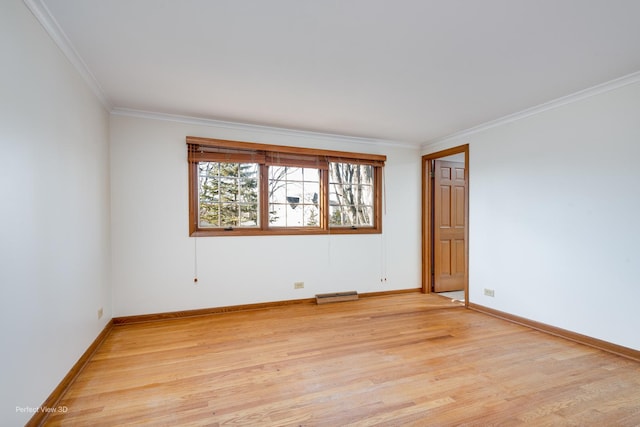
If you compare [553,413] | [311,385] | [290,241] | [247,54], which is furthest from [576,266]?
[247,54]

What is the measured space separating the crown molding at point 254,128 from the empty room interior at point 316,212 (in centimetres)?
2

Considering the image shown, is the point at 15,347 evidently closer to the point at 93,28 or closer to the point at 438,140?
the point at 93,28

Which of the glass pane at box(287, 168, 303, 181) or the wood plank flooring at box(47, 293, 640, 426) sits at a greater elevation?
the glass pane at box(287, 168, 303, 181)

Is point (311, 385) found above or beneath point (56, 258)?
beneath

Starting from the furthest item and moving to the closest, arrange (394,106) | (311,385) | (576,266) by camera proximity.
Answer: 1. (394,106)
2. (576,266)
3. (311,385)

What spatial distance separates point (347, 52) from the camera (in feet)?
7.38

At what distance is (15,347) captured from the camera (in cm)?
152

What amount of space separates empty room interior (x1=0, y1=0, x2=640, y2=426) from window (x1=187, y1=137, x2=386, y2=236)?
0.03 m

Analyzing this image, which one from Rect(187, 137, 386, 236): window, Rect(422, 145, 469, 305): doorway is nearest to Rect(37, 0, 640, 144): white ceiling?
Rect(187, 137, 386, 236): window

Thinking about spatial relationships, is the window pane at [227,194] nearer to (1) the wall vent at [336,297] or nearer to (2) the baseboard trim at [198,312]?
(2) the baseboard trim at [198,312]

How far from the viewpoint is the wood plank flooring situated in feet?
6.05

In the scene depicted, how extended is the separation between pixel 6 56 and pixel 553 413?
147 inches

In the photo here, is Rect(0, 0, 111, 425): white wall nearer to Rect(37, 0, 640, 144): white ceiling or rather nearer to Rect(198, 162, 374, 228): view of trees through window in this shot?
Rect(37, 0, 640, 144): white ceiling

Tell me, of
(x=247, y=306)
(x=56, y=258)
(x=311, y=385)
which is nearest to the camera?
(x=56, y=258)
